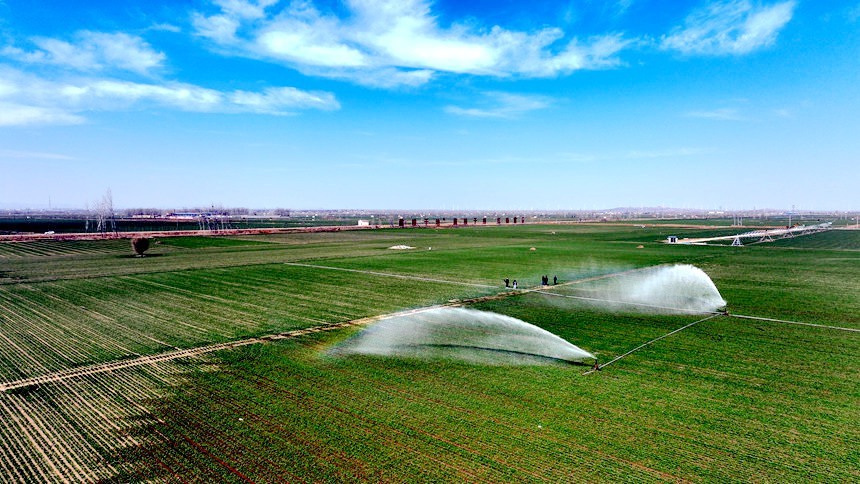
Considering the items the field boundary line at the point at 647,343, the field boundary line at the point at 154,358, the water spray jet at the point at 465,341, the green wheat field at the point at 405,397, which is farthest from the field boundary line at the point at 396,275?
the field boundary line at the point at 647,343

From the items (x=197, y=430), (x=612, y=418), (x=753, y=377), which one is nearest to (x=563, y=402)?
(x=612, y=418)

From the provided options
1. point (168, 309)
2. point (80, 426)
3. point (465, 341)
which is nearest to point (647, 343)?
point (465, 341)

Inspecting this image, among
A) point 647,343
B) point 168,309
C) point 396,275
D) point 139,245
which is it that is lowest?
point 647,343

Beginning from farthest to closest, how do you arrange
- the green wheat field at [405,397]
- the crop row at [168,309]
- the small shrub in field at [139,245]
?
the small shrub in field at [139,245], the crop row at [168,309], the green wheat field at [405,397]

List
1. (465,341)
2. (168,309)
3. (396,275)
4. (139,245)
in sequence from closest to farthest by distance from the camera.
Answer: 1. (465,341)
2. (168,309)
3. (396,275)
4. (139,245)

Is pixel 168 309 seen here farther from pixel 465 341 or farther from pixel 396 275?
pixel 396 275

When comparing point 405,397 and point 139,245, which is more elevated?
point 139,245

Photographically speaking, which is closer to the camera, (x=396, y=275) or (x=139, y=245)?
(x=396, y=275)

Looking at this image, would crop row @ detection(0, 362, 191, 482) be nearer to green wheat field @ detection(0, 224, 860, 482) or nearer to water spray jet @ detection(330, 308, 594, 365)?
green wheat field @ detection(0, 224, 860, 482)

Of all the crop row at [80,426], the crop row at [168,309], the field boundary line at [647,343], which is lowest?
the crop row at [80,426]

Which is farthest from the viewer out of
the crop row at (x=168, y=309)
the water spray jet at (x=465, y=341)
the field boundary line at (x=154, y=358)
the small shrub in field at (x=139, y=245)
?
the small shrub in field at (x=139, y=245)

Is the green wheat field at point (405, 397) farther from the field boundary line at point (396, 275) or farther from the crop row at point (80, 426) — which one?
the field boundary line at point (396, 275)

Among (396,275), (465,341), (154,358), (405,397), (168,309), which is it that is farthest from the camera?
(396,275)

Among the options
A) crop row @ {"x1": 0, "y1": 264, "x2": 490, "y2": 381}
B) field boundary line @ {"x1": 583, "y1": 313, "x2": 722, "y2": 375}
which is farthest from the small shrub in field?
field boundary line @ {"x1": 583, "y1": 313, "x2": 722, "y2": 375}
